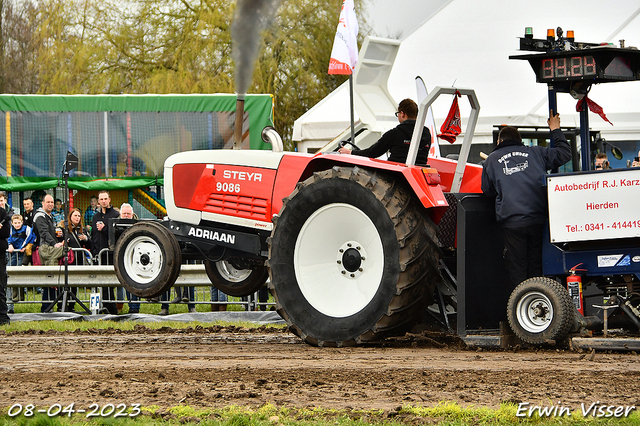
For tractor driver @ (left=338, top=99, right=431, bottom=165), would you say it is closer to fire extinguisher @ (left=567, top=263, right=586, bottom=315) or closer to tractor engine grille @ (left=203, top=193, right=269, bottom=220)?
tractor engine grille @ (left=203, top=193, right=269, bottom=220)

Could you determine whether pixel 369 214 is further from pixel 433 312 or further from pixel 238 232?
pixel 238 232

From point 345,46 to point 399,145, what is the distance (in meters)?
5.83

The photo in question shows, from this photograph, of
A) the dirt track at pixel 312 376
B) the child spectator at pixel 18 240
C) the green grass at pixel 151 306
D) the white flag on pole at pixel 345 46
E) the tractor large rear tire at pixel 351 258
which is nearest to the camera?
the dirt track at pixel 312 376

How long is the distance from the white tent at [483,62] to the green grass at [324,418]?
35.3 ft

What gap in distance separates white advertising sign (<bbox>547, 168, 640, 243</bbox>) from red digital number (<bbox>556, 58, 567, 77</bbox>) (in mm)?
1061

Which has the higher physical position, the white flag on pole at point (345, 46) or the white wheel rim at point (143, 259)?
the white flag on pole at point (345, 46)

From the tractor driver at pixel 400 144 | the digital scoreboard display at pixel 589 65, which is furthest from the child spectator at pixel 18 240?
the digital scoreboard display at pixel 589 65

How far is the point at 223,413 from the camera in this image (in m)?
4.37

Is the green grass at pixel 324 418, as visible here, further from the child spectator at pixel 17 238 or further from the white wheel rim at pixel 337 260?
the child spectator at pixel 17 238

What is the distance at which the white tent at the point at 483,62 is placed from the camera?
1517 cm

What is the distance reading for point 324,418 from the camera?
168 inches

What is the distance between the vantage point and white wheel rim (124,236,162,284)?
8.16m

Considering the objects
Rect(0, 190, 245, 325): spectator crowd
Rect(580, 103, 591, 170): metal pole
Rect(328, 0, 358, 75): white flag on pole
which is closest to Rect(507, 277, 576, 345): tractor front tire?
Rect(580, 103, 591, 170): metal pole

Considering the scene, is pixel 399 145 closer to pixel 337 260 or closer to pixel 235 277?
pixel 337 260
